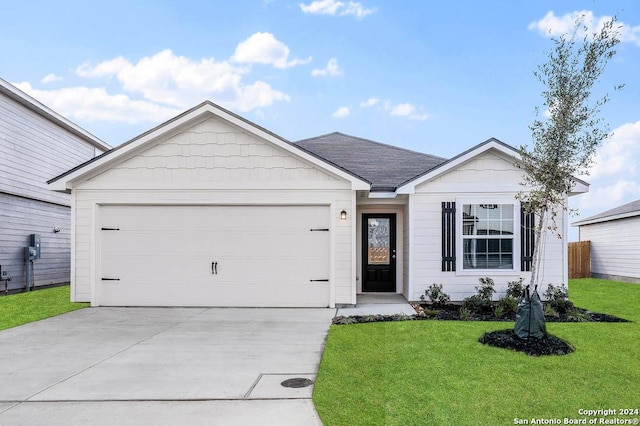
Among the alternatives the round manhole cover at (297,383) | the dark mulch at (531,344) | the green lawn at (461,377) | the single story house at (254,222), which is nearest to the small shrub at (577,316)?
the green lawn at (461,377)

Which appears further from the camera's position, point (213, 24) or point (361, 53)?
point (361, 53)

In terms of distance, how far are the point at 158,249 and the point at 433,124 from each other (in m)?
9.71

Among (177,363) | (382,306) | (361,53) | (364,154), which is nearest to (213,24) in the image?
(361,53)

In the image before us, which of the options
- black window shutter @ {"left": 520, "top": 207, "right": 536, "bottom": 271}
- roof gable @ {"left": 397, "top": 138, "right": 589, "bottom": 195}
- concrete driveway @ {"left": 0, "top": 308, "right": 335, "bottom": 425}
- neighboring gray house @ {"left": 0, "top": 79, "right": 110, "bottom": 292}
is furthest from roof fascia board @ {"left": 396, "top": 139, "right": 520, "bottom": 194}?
neighboring gray house @ {"left": 0, "top": 79, "right": 110, "bottom": 292}

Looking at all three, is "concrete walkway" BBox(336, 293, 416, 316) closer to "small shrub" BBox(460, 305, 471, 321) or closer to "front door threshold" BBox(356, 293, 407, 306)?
"front door threshold" BBox(356, 293, 407, 306)

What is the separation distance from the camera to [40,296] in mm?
12672

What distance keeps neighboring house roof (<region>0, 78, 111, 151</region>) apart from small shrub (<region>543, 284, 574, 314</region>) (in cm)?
→ 1564

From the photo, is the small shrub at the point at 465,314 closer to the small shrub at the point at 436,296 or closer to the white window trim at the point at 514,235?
the small shrub at the point at 436,296

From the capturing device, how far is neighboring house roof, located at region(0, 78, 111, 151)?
13289 millimetres

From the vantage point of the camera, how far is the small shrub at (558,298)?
9422mm

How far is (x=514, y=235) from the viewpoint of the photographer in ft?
33.7

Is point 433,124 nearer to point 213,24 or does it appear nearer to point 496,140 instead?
point 496,140

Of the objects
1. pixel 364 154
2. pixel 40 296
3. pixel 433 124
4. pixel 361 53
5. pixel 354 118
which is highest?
pixel 361 53

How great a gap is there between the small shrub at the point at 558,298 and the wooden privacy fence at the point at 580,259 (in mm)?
11325
